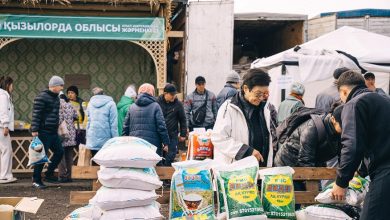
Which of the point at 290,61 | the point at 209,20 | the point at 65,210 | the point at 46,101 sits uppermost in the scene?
the point at 209,20

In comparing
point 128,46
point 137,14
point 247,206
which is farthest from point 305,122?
point 128,46

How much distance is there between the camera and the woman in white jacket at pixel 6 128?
27.4ft

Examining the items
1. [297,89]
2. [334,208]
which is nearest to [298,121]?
[334,208]

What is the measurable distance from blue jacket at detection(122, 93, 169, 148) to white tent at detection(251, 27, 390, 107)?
8.96ft

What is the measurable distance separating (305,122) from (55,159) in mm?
5483

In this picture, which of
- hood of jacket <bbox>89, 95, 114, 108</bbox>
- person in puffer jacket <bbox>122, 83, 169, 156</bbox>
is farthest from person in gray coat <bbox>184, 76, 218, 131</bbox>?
person in puffer jacket <bbox>122, 83, 169, 156</bbox>

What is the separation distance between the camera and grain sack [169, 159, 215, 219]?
11.6 ft

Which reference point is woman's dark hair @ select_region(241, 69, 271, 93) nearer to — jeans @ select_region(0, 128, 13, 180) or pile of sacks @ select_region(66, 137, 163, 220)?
pile of sacks @ select_region(66, 137, 163, 220)

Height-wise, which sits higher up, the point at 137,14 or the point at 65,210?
the point at 137,14

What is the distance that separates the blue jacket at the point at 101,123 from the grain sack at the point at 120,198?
15.5ft

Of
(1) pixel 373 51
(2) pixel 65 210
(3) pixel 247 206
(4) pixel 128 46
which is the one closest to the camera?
(3) pixel 247 206

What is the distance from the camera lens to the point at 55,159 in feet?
27.9

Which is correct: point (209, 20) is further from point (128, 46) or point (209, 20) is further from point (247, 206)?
point (247, 206)

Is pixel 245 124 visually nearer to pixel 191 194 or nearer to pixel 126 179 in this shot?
pixel 191 194
